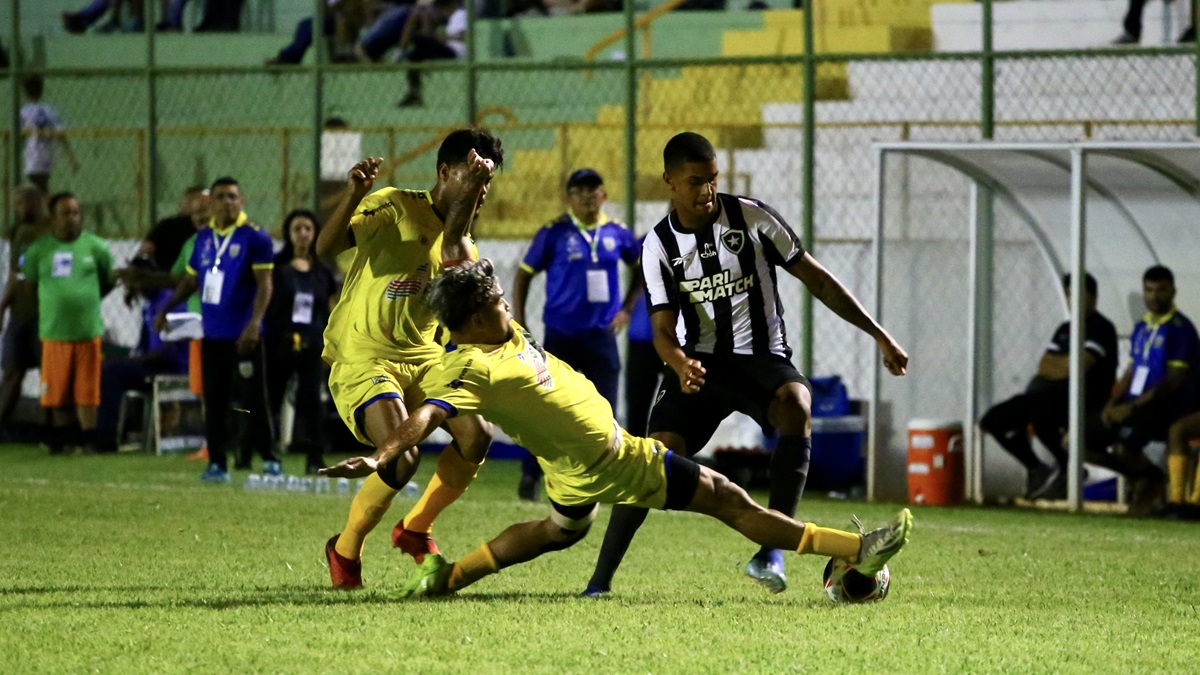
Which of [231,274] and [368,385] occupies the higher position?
[231,274]

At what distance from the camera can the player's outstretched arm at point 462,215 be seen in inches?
295

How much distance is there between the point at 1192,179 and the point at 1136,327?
1171 mm

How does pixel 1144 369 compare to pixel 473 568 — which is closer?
pixel 473 568

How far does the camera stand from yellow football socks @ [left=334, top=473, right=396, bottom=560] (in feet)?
25.4

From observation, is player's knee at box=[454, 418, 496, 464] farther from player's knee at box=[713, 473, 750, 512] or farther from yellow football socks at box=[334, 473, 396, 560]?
player's knee at box=[713, 473, 750, 512]

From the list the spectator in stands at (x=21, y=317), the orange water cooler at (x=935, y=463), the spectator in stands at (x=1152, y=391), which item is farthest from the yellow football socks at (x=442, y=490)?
the spectator in stands at (x=21, y=317)

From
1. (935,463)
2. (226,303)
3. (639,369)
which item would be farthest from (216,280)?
(935,463)

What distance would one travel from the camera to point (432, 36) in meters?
21.0

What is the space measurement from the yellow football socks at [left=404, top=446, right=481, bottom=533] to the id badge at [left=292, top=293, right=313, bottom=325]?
6558mm

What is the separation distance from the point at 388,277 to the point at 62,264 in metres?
8.70

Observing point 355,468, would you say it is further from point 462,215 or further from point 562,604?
point 462,215

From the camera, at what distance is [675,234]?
798 centimetres

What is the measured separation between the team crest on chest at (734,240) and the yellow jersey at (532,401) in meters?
1.17

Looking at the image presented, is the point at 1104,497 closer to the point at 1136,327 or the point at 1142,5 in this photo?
the point at 1136,327
